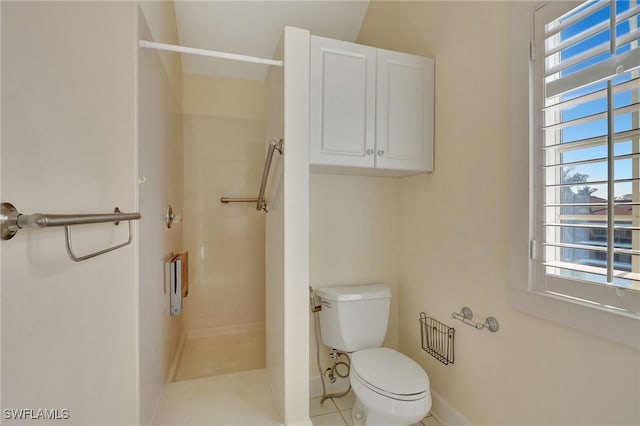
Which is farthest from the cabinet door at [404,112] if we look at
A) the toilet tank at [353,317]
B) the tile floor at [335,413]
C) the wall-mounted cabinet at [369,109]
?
the tile floor at [335,413]

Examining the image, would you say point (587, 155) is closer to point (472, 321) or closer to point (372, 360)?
point (472, 321)

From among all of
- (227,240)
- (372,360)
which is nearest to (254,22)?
(227,240)

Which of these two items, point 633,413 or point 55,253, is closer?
point 55,253

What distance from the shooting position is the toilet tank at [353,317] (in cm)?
165

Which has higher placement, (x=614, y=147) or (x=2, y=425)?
(x=614, y=147)

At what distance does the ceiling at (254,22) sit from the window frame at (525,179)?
1348 millimetres

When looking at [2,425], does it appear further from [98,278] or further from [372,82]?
[372,82]

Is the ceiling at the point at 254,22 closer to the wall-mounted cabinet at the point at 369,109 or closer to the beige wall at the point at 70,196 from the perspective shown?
the wall-mounted cabinet at the point at 369,109

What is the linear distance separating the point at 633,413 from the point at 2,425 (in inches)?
63.9

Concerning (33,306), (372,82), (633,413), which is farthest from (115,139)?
(633,413)

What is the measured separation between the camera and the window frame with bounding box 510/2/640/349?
113cm

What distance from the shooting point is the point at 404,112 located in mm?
1650

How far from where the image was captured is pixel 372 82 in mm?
1590

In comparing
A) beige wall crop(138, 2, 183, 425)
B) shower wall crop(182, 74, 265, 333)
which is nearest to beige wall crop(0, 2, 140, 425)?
beige wall crop(138, 2, 183, 425)
